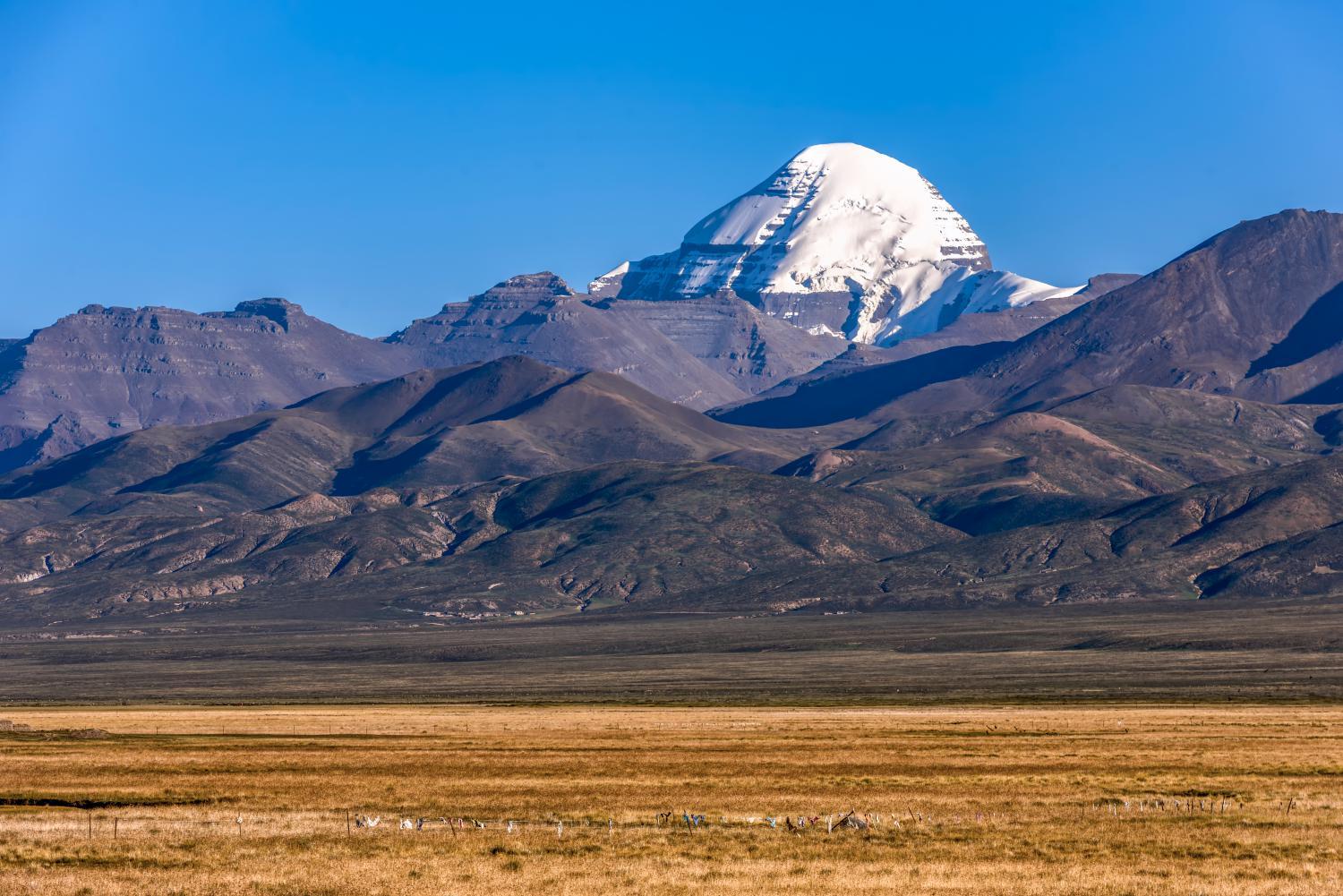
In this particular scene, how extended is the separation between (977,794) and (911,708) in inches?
3979

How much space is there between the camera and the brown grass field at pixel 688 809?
179ft

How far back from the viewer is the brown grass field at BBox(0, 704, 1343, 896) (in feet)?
179

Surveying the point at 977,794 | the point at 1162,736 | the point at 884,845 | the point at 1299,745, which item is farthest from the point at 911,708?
the point at 884,845

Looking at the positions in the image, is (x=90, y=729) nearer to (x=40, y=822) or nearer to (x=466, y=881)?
(x=40, y=822)

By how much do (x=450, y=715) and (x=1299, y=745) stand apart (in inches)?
Result: 3311

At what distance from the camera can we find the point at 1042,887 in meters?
52.1

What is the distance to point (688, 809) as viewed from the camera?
72.1m

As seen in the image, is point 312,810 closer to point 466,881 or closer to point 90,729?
point 466,881

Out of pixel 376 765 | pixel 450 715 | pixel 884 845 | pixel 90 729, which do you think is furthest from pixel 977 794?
pixel 450 715

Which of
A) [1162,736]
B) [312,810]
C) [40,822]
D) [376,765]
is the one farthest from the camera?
[1162,736]

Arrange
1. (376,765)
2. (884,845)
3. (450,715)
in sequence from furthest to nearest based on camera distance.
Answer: (450,715) < (376,765) < (884,845)

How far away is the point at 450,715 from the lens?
536 feet

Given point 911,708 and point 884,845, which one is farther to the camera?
point 911,708

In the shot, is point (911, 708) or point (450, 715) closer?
point (450, 715)
